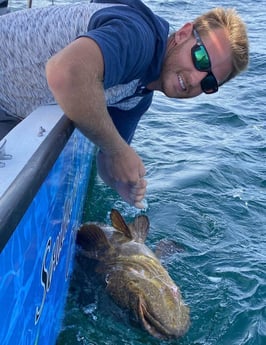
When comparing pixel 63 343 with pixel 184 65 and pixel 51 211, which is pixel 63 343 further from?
pixel 184 65

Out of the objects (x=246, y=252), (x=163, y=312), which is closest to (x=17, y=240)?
(x=163, y=312)

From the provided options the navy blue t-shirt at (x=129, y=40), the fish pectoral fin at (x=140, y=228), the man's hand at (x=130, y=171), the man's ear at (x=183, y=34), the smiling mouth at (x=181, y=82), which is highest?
the navy blue t-shirt at (x=129, y=40)

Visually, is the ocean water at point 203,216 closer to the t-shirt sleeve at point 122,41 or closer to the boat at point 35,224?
the boat at point 35,224

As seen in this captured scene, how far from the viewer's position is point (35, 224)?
7.38 ft

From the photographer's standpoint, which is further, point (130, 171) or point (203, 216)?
point (203, 216)

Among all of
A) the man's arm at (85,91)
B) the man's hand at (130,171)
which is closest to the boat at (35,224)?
the man's arm at (85,91)

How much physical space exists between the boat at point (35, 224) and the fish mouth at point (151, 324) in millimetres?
452

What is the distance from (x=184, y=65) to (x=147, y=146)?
148 inches

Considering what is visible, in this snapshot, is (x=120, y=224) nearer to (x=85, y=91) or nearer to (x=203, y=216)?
(x=203, y=216)

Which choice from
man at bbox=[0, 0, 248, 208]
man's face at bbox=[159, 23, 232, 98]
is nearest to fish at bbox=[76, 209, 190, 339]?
man at bbox=[0, 0, 248, 208]

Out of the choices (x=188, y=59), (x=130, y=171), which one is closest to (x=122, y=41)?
(x=188, y=59)

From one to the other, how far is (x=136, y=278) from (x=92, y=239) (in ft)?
1.71

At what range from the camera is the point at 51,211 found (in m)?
2.60

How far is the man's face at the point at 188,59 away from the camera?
2.98 m
